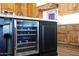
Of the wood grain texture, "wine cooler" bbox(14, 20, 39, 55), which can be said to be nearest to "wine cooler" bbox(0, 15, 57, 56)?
"wine cooler" bbox(14, 20, 39, 55)

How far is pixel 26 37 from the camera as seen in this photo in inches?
87.7

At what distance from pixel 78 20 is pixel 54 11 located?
31 centimetres

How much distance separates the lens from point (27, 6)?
88.8 inches

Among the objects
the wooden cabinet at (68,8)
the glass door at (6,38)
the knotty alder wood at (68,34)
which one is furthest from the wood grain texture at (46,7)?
the glass door at (6,38)

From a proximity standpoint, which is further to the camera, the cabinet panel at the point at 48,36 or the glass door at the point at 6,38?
the cabinet panel at the point at 48,36

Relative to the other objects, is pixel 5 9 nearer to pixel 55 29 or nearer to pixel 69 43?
pixel 55 29

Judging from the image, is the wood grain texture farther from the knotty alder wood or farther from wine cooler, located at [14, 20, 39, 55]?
the knotty alder wood

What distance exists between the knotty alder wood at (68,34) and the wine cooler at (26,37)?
0.28m

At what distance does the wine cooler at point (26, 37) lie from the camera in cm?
219

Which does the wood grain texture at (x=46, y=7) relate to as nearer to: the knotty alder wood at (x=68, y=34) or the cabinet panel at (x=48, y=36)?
the cabinet panel at (x=48, y=36)

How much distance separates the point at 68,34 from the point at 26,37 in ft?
1.65

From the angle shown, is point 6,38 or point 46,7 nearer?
point 6,38

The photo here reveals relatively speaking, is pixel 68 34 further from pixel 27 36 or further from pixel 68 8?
pixel 27 36

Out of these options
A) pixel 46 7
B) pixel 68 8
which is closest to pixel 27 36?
pixel 46 7
